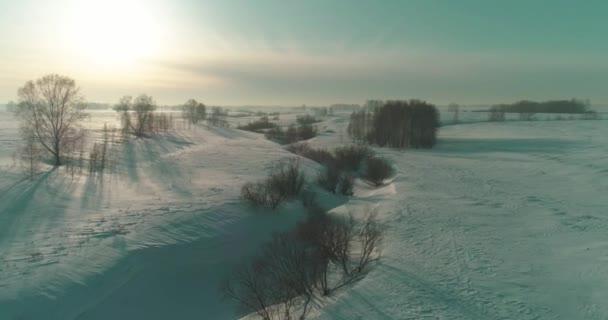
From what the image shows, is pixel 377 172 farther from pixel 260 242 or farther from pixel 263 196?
pixel 260 242

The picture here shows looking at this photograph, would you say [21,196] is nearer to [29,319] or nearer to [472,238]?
[29,319]

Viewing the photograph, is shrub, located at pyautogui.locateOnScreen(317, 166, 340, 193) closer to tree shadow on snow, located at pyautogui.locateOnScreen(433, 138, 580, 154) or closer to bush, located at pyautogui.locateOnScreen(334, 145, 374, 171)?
bush, located at pyautogui.locateOnScreen(334, 145, 374, 171)

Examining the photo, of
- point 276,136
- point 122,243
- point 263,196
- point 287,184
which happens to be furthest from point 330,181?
point 276,136

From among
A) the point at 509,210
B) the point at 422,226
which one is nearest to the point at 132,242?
the point at 422,226

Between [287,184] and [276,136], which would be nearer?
[287,184]

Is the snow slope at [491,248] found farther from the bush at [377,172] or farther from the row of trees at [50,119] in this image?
the row of trees at [50,119]

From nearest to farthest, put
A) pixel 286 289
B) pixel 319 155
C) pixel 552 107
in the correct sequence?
pixel 286 289
pixel 319 155
pixel 552 107

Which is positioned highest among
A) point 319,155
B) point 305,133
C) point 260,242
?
point 305,133

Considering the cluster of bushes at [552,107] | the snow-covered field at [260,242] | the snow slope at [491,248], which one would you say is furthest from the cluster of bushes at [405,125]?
the cluster of bushes at [552,107]
